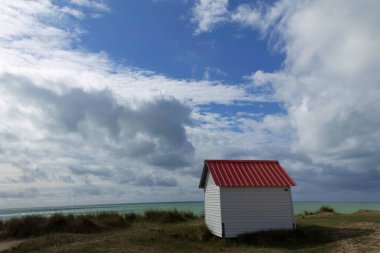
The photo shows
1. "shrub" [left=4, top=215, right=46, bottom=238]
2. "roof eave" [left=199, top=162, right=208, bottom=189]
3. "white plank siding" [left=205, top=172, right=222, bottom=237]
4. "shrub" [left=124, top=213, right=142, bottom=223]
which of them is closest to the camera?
"white plank siding" [left=205, top=172, right=222, bottom=237]

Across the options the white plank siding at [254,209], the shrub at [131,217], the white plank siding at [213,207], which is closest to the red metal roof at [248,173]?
the white plank siding at [254,209]

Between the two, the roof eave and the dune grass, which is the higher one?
the roof eave

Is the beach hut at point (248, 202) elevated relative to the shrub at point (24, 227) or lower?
elevated

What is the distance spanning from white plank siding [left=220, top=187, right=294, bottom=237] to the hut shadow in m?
0.54

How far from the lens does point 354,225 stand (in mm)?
22797

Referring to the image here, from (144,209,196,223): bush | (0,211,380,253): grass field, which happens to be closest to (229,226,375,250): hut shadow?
(0,211,380,253): grass field

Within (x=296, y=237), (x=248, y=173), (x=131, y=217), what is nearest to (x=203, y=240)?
(x=248, y=173)

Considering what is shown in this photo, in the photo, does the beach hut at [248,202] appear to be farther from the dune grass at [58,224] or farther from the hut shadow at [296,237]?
the dune grass at [58,224]

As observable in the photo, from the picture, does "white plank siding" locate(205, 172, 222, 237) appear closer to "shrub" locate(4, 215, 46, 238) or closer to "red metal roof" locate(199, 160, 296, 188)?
"red metal roof" locate(199, 160, 296, 188)

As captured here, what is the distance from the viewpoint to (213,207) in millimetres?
21922

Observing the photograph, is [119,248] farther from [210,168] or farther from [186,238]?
[210,168]

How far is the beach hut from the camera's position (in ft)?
67.1

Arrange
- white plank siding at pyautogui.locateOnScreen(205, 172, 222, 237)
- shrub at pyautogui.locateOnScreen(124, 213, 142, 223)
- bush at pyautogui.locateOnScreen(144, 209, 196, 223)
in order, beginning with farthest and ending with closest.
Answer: bush at pyautogui.locateOnScreen(144, 209, 196, 223) → shrub at pyautogui.locateOnScreen(124, 213, 142, 223) → white plank siding at pyautogui.locateOnScreen(205, 172, 222, 237)

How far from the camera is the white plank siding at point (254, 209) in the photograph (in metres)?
20.4
